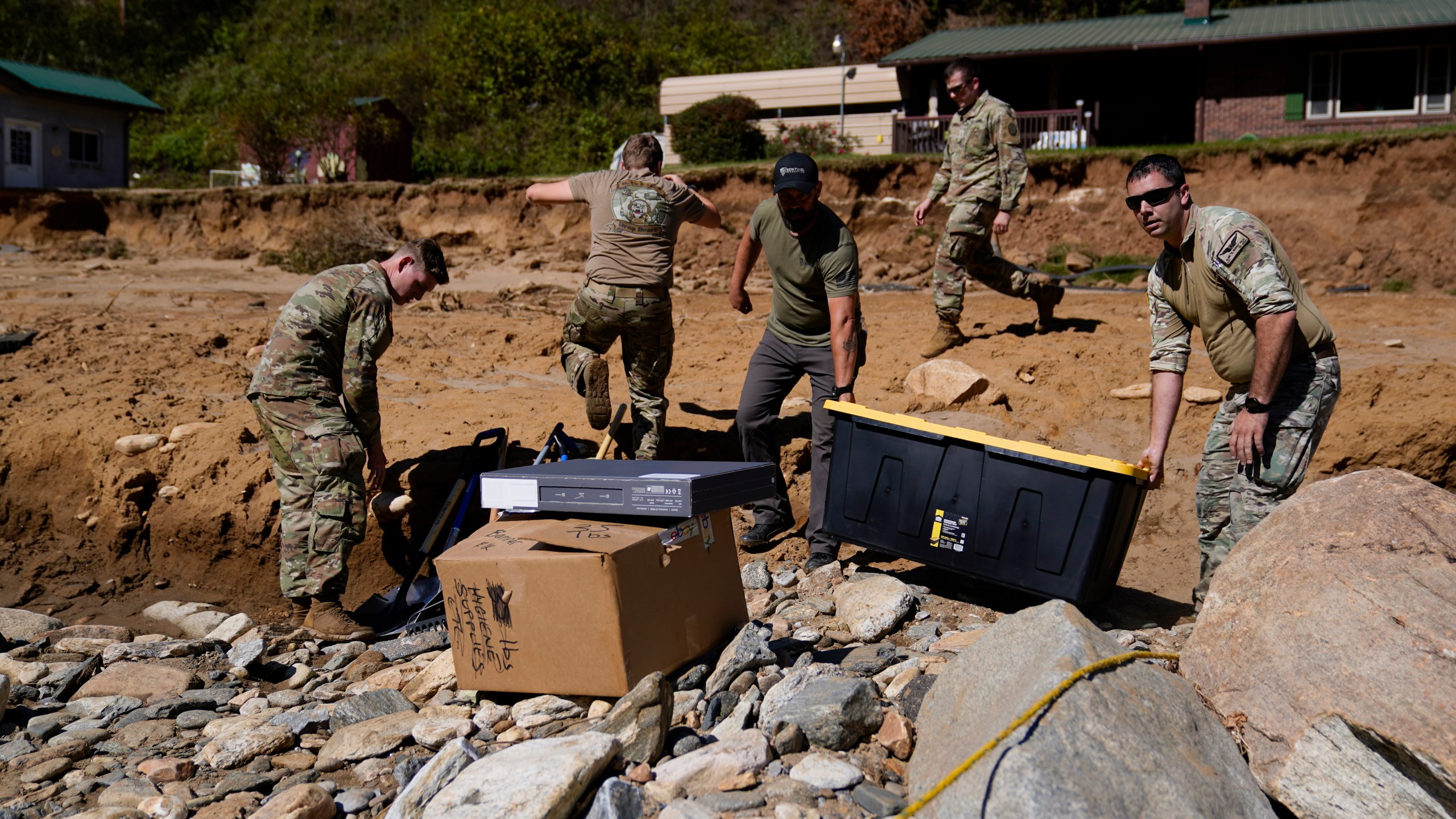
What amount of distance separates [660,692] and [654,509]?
0.64 meters

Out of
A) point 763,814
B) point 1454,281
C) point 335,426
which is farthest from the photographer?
point 1454,281

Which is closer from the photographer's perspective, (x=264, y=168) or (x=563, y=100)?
(x=264, y=168)

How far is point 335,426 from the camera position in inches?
190

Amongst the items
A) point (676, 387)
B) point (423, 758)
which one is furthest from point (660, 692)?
point (676, 387)

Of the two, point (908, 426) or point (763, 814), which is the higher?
point (908, 426)

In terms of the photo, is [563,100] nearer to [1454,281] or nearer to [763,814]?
[1454,281]

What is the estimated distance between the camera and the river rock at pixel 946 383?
21.0 feet

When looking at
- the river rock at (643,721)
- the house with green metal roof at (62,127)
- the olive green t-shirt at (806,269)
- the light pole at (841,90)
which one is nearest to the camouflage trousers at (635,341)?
the olive green t-shirt at (806,269)

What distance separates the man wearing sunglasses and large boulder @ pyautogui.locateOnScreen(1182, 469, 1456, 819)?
374 millimetres

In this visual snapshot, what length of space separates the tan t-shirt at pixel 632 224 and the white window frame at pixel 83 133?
915 inches

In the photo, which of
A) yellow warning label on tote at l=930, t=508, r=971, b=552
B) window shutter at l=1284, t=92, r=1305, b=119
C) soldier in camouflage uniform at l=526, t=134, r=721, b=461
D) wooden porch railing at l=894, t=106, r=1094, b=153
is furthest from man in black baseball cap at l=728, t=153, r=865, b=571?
window shutter at l=1284, t=92, r=1305, b=119

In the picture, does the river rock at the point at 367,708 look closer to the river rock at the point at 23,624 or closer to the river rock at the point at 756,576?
the river rock at the point at 756,576

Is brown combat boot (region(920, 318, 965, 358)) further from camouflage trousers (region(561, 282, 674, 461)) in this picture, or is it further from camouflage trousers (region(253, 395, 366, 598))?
camouflage trousers (region(253, 395, 366, 598))

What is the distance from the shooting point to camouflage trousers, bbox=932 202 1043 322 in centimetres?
686
